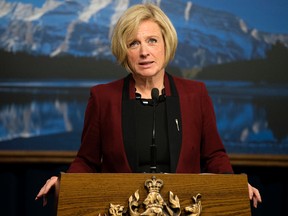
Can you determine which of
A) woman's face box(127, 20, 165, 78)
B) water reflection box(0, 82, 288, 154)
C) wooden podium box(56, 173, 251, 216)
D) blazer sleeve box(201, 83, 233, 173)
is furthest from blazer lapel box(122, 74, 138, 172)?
water reflection box(0, 82, 288, 154)

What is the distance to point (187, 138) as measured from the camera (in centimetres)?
223

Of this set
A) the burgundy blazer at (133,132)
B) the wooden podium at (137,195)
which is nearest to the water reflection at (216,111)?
the burgundy blazer at (133,132)

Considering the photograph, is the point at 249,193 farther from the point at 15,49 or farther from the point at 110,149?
the point at 15,49

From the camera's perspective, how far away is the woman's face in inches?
88.3

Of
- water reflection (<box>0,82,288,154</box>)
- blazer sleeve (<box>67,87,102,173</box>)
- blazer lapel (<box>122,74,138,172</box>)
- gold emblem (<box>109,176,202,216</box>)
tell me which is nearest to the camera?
gold emblem (<box>109,176,202,216</box>)

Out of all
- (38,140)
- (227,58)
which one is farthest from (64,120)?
(227,58)

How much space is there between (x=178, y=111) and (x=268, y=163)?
1326 mm

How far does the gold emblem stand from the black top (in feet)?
1.33

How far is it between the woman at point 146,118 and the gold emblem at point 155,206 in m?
0.40

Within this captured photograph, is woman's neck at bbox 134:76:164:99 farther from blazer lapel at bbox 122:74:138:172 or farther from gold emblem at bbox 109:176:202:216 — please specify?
gold emblem at bbox 109:176:202:216

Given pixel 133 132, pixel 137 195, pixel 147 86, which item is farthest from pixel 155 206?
pixel 147 86

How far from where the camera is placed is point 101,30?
3.47 m

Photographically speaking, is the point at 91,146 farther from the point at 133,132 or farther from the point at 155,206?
the point at 155,206

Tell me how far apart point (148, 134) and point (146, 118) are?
0.07 metres
